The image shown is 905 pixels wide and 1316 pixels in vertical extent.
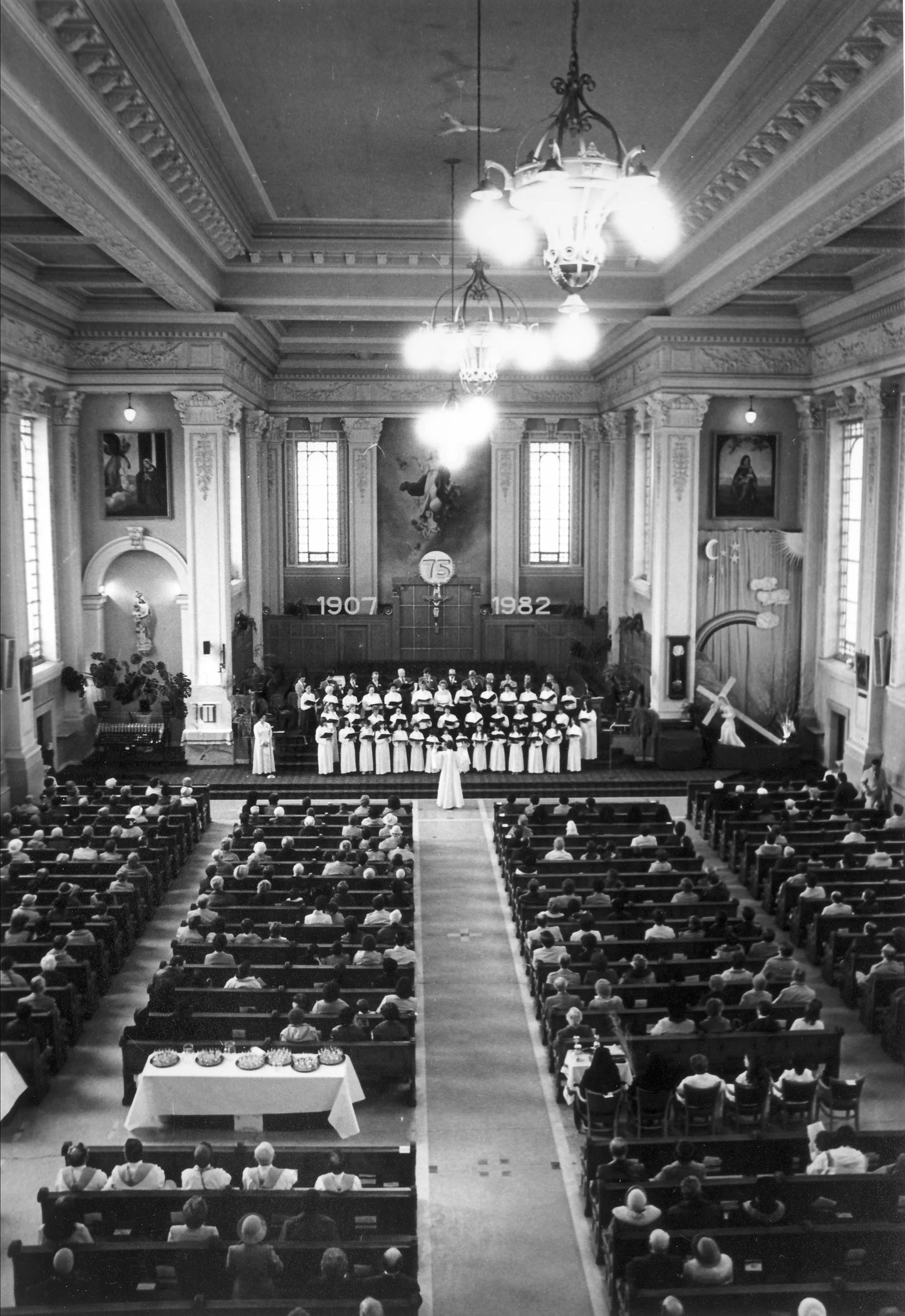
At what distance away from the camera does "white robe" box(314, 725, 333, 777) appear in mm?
20797

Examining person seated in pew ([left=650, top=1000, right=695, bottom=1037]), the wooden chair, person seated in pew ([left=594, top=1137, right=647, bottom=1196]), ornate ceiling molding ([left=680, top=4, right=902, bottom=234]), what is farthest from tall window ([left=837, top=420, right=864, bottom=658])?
person seated in pew ([left=594, top=1137, right=647, bottom=1196])

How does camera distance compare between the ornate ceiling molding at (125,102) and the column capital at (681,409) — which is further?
the column capital at (681,409)

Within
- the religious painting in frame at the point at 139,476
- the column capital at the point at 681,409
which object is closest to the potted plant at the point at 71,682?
the religious painting in frame at the point at 139,476

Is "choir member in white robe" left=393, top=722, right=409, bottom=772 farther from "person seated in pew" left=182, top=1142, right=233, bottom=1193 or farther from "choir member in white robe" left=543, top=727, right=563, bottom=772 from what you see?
"person seated in pew" left=182, top=1142, right=233, bottom=1193

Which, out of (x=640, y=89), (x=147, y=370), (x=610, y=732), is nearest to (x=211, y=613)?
(x=147, y=370)

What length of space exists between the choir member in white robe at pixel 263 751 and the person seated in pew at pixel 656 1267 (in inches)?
543

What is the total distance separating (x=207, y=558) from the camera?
2253cm

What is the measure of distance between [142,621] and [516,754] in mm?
7780

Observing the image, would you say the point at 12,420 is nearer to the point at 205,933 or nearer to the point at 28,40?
the point at 28,40

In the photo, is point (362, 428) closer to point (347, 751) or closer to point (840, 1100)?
point (347, 751)

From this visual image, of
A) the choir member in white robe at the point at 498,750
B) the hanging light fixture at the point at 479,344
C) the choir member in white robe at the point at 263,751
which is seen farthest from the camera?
the choir member in white robe at the point at 498,750

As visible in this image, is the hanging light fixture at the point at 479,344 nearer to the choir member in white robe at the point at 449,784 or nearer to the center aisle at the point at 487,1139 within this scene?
the center aisle at the point at 487,1139

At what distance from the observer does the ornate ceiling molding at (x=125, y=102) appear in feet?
31.1

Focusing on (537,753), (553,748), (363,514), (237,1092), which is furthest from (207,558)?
(237,1092)
